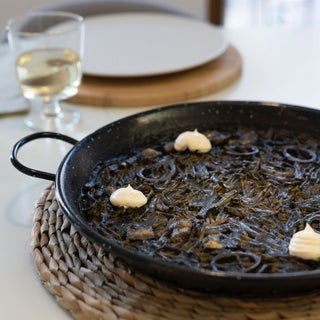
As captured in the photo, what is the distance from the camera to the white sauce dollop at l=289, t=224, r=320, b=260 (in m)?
1.09

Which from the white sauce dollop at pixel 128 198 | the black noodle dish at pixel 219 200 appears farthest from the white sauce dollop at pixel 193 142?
the white sauce dollop at pixel 128 198

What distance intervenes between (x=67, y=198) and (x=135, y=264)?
10.2 inches

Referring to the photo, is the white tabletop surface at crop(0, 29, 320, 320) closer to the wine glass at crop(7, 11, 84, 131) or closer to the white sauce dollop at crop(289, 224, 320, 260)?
the wine glass at crop(7, 11, 84, 131)

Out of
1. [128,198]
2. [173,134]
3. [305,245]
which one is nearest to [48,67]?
[173,134]

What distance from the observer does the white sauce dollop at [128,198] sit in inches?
51.6

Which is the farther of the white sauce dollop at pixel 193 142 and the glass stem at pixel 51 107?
the glass stem at pixel 51 107

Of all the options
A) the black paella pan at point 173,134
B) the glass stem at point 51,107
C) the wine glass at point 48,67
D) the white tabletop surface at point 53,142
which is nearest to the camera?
the black paella pan at point 173,134

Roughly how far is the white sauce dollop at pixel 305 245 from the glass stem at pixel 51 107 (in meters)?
1.18

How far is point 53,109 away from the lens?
210 cm

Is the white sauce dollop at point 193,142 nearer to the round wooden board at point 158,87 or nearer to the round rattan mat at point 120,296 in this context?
the round rattan mat at point 120,296

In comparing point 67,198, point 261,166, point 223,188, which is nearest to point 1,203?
point 67,198

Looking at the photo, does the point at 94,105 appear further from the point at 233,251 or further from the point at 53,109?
the point at 233,251

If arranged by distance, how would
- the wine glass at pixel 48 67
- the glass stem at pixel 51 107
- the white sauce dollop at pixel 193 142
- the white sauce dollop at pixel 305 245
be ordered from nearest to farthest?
the white sauce dollop at pixel 305 245, the white sauce dollop at pixel 193 142, the wine glass at pixel 48 67, the glass stem at pixel 51 107

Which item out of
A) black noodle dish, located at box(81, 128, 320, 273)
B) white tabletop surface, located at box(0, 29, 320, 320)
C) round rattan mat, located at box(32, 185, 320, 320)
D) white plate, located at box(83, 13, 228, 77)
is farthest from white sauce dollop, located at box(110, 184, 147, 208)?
white plate, located at box(83, 13, 228, 77)
